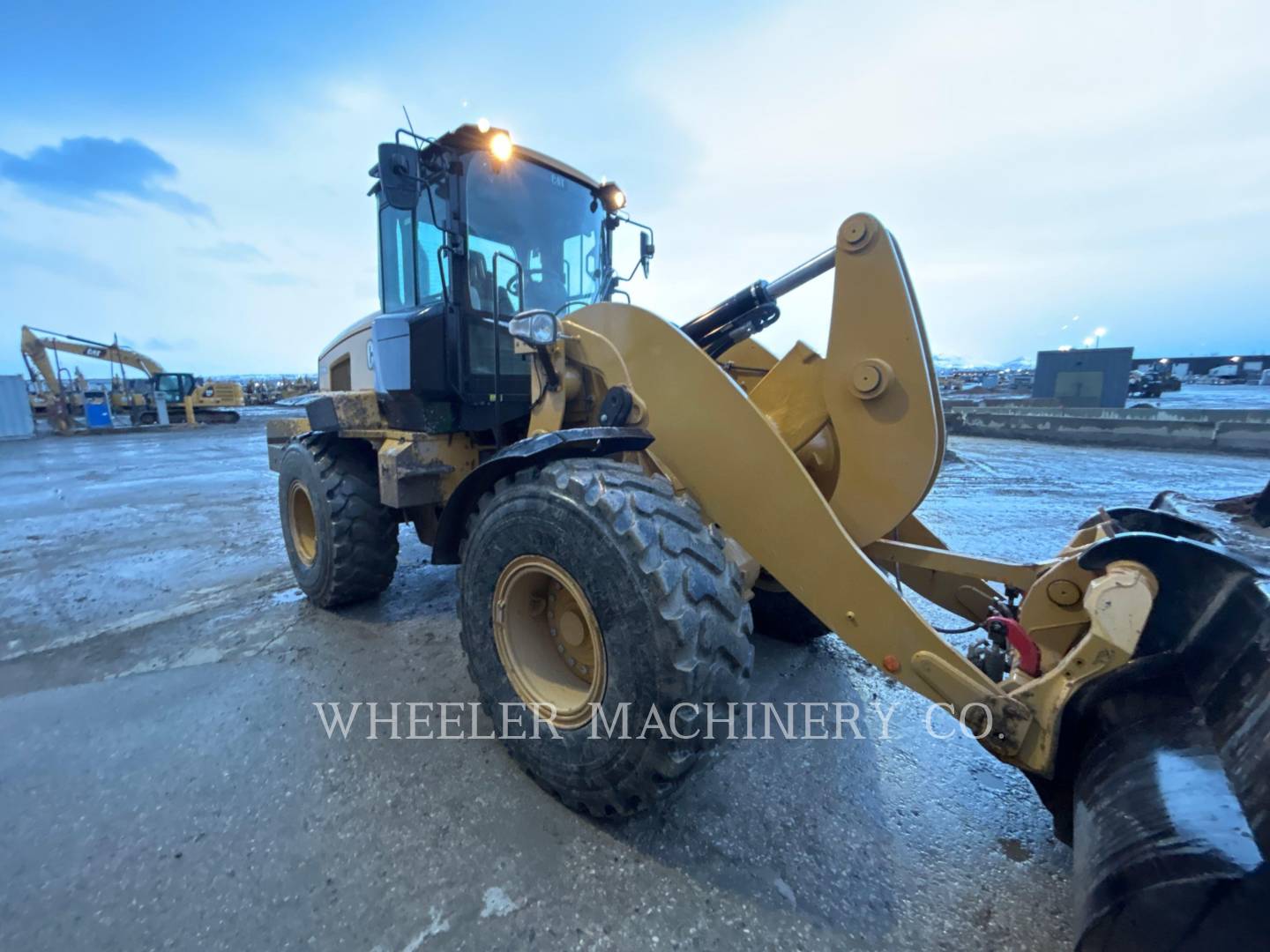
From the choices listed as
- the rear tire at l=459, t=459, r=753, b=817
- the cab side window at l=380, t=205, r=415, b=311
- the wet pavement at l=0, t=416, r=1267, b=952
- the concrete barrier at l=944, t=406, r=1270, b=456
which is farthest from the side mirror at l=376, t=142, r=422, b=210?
the concrete barrier at l=944, t=406, r=1270, b=456

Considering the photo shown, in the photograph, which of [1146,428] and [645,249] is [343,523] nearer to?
[645,249]

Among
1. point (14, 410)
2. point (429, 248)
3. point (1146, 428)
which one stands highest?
point (429, 248)

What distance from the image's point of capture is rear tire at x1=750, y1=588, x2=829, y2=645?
3.03 meters

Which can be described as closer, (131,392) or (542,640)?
(542,640)

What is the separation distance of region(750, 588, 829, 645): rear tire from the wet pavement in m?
0.12

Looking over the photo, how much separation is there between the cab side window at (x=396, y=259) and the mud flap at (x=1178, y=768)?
349 centimetres

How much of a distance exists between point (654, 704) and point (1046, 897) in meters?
A: 1.22

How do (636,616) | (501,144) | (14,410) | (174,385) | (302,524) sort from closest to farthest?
(636,616)
(501,144)
(302,524)
(14,410)
(174,385)

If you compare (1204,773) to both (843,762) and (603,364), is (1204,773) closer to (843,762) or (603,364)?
(843,762)

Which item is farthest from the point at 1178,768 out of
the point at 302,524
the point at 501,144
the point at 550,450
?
the point at 302,524

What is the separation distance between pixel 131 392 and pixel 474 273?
27.0 meters

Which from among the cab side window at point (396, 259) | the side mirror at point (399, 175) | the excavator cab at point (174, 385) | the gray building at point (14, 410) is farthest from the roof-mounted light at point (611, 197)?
the excavator cab at point (174, 385)

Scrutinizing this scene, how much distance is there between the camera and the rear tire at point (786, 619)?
3.03m

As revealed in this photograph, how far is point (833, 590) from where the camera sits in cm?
178
